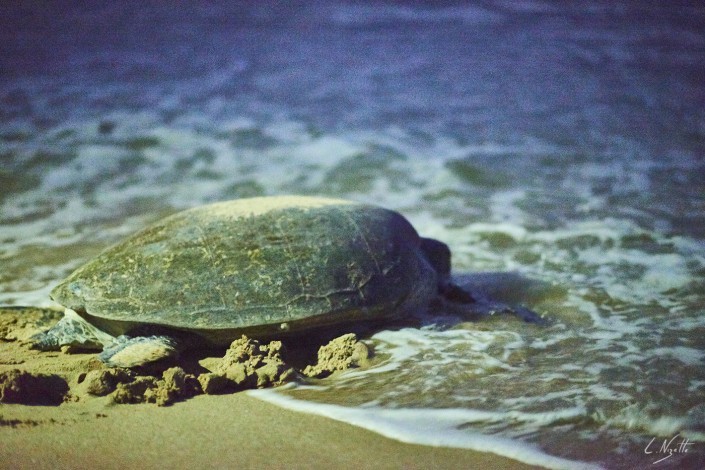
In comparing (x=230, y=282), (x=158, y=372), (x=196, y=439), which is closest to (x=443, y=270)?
(x=230, y=282)

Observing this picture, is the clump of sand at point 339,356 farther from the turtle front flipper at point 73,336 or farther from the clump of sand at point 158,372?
the turtle front flipper at point 73,336

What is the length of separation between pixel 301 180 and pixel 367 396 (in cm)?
390

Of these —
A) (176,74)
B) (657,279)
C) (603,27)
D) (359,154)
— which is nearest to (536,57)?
(603,27)

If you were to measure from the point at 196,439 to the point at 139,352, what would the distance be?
618 millimetres

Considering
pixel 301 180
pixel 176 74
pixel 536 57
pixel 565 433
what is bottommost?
pixel 565 433

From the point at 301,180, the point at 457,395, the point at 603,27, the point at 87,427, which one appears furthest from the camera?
the point at 603,27

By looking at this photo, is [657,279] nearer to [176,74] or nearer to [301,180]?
[301,180]

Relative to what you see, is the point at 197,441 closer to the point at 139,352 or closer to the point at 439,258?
the point at 139,352

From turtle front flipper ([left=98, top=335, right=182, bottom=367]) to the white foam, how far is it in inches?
18.1

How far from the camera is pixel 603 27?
12039 millimetres

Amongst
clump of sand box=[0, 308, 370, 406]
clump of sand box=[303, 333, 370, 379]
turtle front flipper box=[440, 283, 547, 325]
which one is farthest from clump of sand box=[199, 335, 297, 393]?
turtle front flipper box=[440, 283, 547, 325]

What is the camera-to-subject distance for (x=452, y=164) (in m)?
7.01

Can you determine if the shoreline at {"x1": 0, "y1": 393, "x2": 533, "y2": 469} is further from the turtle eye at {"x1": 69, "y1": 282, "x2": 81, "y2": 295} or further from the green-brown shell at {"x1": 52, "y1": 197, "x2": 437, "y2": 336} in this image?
the turtle eye at {"x1": 69, "y1": 282, "x2": 81, "y2": 295}

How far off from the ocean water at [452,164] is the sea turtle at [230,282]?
12.6 inches
